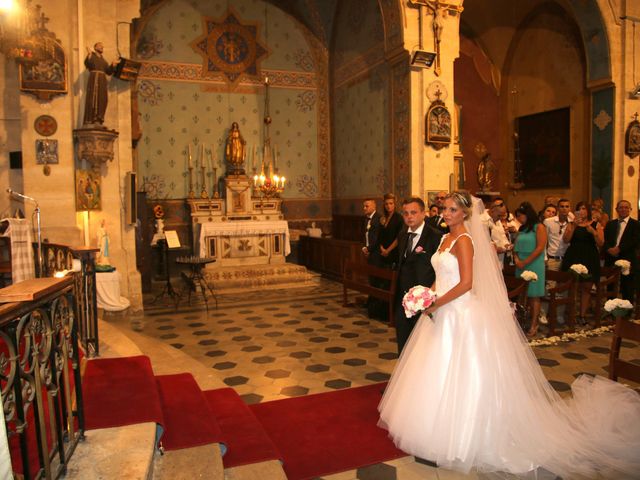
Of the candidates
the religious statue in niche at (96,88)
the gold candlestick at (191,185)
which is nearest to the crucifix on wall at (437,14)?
the religious statue in niche at (96,88)

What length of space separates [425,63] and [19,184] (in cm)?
732

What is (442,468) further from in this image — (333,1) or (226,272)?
(333,1)

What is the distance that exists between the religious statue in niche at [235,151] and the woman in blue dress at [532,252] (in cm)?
750

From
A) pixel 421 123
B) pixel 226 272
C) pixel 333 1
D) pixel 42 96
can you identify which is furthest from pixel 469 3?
pixel 42 96

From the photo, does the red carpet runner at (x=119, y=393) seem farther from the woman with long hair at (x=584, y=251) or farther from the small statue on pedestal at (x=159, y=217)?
the small statue on pedestal at (x=159, y=217)

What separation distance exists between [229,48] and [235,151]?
273 cm

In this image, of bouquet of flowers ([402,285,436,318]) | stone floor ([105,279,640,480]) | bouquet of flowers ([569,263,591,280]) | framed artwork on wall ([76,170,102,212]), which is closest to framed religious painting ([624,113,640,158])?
bouquet of flowers ([569,263,591,280])

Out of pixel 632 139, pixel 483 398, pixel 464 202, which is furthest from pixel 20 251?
pixel 632 139

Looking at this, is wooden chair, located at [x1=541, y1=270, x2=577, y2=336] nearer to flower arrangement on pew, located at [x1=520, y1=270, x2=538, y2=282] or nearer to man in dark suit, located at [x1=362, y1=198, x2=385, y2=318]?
flower arrangement on pew, located at [x1=520, y1=270, x2=538, y2=282]

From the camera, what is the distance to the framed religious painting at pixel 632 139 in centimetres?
1146

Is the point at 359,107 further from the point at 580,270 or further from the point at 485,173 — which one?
the point at 580,270

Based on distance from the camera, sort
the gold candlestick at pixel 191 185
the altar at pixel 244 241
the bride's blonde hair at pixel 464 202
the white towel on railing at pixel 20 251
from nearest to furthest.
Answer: the bride's blonde hair at pixel 464 202, the white towel on railing at pixel 20 251, the altar at pixel 244 241, the gold candlestick at pixel 191 185

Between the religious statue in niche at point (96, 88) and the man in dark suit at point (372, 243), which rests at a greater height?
the religious statue in niche at point (96, 88)

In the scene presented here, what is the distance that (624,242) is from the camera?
24.7ft
